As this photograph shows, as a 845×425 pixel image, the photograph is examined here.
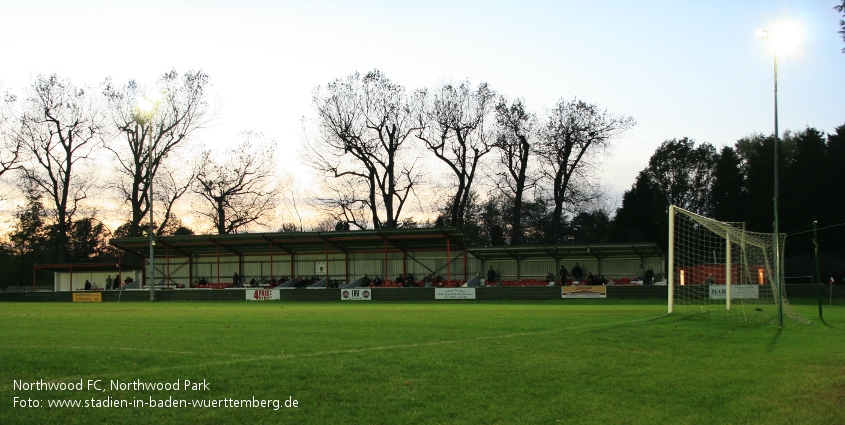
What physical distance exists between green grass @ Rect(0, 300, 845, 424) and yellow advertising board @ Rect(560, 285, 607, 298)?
25329 mm

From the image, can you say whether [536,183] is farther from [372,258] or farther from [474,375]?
[474,375]

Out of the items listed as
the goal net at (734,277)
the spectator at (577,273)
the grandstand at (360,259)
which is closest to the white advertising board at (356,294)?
the grandstand at (360,259)

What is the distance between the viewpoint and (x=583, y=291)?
41.4 m

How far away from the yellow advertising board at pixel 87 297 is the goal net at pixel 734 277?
37.6 meters

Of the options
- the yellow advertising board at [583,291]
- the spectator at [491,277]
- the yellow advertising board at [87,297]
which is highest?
the spectator at [491,277]

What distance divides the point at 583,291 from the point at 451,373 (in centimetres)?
3270

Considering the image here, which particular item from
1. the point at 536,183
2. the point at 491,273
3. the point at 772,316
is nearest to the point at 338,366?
the point at 772,316

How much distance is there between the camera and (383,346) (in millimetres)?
12562

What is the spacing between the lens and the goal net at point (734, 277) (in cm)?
2150

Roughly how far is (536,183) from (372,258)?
1734 cm

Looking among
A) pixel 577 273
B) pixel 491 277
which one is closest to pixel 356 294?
pixel 491 277

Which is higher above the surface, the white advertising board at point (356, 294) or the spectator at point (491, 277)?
the spectator at point (491, 277)

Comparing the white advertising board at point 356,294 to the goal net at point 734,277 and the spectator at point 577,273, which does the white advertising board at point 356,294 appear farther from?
the goal net at point 734,277

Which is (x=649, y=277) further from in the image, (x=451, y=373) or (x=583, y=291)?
(x=451, y=373)
